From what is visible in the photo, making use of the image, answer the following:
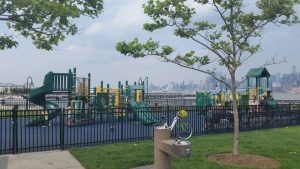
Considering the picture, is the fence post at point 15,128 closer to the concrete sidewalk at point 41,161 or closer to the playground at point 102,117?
the playground at point 102,117

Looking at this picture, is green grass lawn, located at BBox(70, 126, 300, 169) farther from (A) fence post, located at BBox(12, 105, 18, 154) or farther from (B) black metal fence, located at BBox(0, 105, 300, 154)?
(A) fence post, located at BBox(12, 105, 18, 154)

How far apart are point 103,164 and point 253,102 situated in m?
18.0

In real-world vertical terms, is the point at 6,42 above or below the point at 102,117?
above

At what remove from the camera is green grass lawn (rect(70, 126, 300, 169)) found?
9.12 metres

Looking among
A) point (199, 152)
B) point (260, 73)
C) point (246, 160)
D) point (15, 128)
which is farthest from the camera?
point (260, 73)

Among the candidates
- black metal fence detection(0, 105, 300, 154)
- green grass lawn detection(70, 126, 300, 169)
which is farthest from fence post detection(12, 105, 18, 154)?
green grass lawn detection(70, 126, 300, 169)

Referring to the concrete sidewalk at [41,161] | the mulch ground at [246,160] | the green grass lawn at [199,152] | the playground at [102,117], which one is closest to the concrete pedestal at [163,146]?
the green grass lawn at [199,152]

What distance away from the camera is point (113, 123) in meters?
14.9

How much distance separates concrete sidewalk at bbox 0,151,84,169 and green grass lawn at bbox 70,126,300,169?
0.26 metres

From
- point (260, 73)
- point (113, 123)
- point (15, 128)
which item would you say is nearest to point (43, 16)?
point (15, 128)

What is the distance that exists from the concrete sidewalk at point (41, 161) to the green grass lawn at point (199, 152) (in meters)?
0.26

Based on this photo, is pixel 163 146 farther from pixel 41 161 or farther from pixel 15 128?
pixel 15 128

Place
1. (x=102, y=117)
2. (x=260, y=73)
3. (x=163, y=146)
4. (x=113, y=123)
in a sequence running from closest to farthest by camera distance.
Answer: (x=163, y=146)
(x=113, y=123)
(x=102, y=117)
(x=260, y=73)

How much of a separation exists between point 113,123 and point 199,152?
5.00 m
